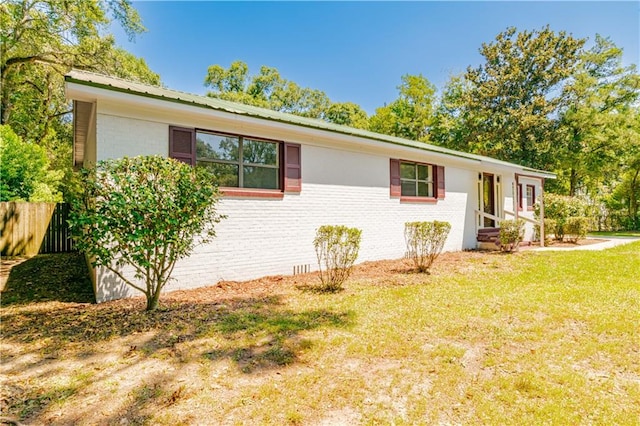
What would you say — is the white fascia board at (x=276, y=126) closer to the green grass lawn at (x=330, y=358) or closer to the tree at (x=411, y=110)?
the green grass lawn at (x=330, y=358)

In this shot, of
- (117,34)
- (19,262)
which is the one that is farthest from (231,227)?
(117,34)

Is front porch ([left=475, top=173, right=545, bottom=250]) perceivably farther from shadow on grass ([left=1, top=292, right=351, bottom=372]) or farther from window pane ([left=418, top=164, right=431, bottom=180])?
shadow on grass ([left=1, top=292, right=351, bottom=372])

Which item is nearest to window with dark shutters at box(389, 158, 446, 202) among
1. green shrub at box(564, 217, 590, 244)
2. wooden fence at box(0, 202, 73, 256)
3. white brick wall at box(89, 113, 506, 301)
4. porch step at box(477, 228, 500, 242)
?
white brick wall at box(89, 113, 506, 301)

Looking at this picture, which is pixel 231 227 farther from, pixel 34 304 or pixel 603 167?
pixel 603 167

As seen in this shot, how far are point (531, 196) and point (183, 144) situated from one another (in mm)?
15905

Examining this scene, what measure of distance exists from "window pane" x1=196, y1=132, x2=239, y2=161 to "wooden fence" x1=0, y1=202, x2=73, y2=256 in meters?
5.72

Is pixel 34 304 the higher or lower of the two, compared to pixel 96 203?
lower

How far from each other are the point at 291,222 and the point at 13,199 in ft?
30.6

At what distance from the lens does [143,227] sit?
4.29 m

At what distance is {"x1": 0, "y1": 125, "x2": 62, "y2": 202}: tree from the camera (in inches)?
400

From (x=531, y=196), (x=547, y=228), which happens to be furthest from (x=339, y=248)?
(x=531, y=196)

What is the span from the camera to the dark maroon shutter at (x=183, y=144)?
5797 mm

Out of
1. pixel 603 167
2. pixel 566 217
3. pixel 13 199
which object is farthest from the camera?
pixel 603 167

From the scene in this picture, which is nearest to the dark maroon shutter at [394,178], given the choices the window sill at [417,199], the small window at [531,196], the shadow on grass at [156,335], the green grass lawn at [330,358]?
the window sill at [417,199]
